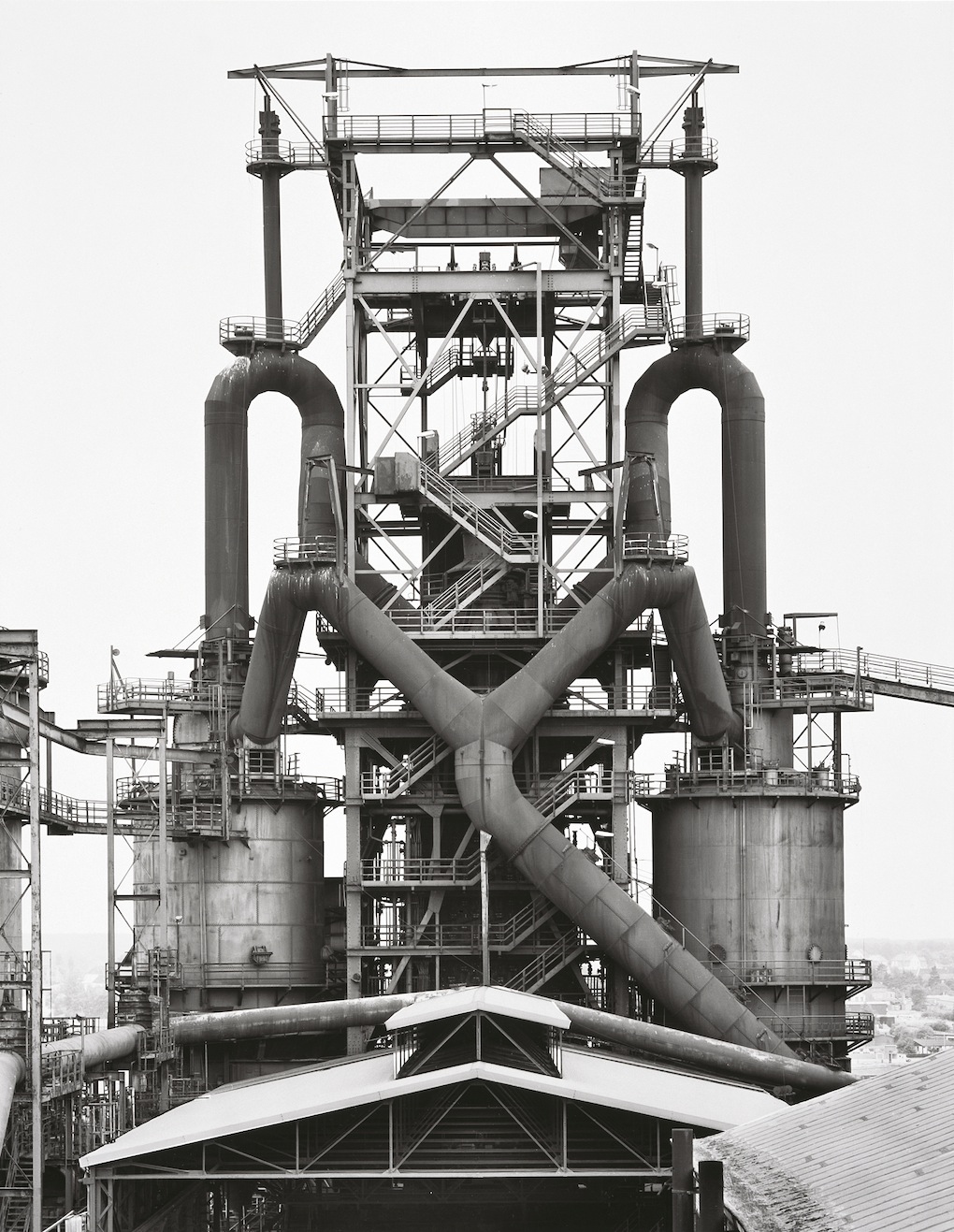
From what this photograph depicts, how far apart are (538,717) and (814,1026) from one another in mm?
12611

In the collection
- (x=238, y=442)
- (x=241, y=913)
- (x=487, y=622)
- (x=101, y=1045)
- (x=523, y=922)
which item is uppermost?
(x=238, y=442)

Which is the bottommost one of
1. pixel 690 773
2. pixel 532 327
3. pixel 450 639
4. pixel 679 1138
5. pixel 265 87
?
pixel 679 1138

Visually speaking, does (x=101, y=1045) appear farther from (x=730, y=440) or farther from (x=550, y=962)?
(x=730, y=440)

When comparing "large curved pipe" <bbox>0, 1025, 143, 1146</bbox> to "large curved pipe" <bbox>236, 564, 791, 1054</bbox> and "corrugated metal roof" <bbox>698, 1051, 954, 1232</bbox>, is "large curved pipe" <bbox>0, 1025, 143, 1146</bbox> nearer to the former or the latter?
"large curved pipe" <bbox>236, 564, 791, 1054</bbox>

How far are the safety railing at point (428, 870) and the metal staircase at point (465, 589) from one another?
6.97 m

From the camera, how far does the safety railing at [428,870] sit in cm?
6475

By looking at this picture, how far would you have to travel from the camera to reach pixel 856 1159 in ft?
97.8

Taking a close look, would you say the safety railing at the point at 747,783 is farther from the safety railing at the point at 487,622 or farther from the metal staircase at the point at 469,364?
the metal staircase at the point at 469,364

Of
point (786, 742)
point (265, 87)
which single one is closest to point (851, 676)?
point (786, 742)

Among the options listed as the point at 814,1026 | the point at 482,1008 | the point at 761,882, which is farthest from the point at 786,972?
the point at 482,1008

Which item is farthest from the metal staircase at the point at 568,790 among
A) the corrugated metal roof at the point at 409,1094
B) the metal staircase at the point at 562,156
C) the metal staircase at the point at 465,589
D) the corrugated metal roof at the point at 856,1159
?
the corrugated metal roof at the point at 856,1159

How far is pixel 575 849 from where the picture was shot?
62.3 m

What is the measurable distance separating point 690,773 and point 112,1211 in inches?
1002

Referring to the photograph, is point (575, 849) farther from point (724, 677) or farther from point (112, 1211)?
point (112, 1211)
